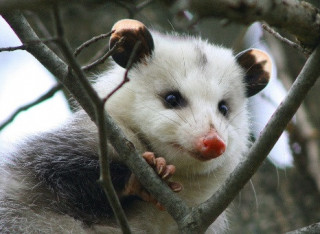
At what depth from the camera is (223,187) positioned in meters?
2.17

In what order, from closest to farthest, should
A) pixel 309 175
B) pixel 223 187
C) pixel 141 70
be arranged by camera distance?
pixel 223 187 → pixel 141 70 → pixel 309 175

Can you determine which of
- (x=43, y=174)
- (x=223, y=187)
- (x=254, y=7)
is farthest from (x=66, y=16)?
(x=254, y=7)

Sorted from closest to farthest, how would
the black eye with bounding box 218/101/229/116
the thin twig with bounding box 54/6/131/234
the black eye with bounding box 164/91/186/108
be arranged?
the thin twig with bounding box 54/6/131/234 < the black eye with bounding box 164/91/186/108 < the black eye with bounding box 218/101/229/116

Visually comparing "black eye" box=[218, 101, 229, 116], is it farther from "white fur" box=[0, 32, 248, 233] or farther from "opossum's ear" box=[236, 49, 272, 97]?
"opossum's ear" box=[236, 49, 272, 97]

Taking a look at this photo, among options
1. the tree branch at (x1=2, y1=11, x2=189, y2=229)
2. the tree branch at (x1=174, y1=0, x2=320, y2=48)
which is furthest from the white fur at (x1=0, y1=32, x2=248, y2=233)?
the tree branch at (x1=174, y1=0, x2=320, y2=48)

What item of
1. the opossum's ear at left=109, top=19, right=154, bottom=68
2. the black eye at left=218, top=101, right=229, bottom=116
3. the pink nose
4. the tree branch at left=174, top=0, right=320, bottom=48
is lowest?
the black eye at left=218, top=101, right=229, bottom=116

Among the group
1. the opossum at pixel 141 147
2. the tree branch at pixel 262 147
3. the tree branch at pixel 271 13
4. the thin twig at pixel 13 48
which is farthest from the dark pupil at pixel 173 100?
the tree branch at pixel 271 13

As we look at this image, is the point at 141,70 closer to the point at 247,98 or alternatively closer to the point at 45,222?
the point at 247,98

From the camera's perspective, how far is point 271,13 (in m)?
1.64

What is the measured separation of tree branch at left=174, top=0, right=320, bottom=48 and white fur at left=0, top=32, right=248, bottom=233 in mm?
830

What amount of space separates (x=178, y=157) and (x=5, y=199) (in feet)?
3.14

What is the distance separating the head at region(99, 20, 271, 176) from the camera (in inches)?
102

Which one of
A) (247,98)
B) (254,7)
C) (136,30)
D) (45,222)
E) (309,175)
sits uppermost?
(254,7)

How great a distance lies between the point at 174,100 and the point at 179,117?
0.19m
